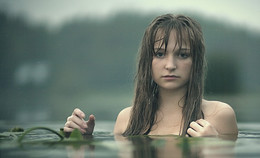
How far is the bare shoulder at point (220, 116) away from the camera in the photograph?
3.38 metres

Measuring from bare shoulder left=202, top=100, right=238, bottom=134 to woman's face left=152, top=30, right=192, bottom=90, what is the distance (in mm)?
269

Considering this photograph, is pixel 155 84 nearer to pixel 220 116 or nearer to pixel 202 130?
pixel 220 116

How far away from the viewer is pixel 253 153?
6.15 feet

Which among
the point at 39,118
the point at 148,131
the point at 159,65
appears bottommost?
the point at 39,118

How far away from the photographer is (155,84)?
147 inches

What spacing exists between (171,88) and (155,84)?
354 millimetres

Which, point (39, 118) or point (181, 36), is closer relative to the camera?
point (181, 36)

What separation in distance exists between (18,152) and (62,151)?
7.5 inches

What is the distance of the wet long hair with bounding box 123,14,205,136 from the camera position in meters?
3.42

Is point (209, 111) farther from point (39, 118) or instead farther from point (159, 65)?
point (39, 118)

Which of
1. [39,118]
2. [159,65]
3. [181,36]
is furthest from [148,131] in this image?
[39,118]

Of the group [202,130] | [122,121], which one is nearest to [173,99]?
A: [122,121]

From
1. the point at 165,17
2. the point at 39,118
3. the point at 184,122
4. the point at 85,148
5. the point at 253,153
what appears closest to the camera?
the point at 253,153

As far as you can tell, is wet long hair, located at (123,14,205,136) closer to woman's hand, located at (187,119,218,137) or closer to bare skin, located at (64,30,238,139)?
bare skin, located at (64,30,238,139)
